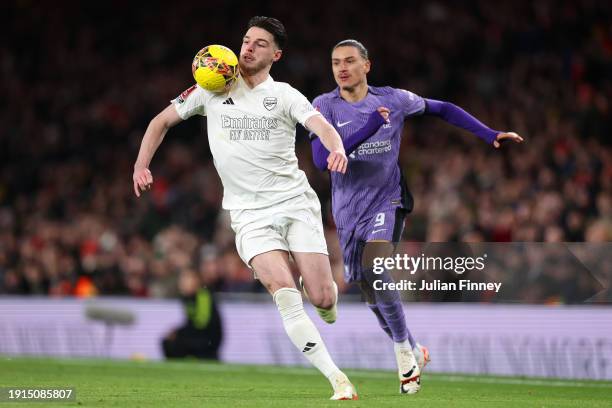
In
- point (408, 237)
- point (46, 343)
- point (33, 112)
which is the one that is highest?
point (33, 112)

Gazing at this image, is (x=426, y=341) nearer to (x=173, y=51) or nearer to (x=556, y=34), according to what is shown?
(x=556, y=34)

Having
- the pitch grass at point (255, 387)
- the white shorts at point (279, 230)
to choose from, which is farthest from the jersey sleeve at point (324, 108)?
the pitch grass at point (255, 387)

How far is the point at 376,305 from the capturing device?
9.99 metres

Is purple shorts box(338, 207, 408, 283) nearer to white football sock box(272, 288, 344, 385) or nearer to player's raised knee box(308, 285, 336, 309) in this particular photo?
player's raised knee box(308, 285, 336, 309)

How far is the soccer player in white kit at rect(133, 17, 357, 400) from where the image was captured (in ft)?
28.3

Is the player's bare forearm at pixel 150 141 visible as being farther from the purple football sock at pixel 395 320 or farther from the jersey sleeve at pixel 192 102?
the purple football sock at pixel 395 320

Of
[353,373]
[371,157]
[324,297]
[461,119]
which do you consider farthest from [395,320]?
[353,373]

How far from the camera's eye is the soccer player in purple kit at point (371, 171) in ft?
32.6

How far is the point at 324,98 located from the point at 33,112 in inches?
627

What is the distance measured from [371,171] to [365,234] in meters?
0.56

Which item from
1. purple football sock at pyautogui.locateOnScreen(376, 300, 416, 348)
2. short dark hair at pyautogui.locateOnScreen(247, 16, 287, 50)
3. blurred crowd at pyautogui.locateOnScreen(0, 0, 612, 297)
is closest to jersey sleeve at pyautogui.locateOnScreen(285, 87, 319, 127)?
short dark hair at pyautogui.locateOnScreen(247, 16, 287, 50)

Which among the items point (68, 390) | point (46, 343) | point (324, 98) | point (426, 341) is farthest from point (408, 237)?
point (68, 390)

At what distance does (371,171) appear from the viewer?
1008cm

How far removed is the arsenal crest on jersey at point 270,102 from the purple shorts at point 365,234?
1791 millimetres
